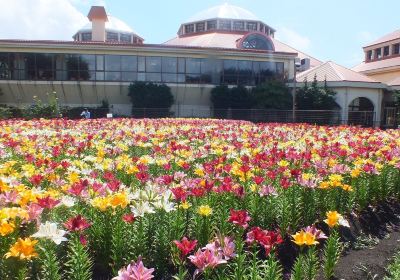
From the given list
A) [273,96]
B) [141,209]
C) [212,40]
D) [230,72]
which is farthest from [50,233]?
[212,40]

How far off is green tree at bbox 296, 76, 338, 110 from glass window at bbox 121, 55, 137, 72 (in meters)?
14.6

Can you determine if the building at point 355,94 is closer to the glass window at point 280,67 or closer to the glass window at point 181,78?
the glass window at point 280,67

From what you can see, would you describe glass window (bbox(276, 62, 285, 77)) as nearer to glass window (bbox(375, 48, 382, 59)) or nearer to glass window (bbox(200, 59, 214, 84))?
glass window (bbox(200, 59, 214, 84))

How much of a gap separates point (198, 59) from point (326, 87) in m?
11.5

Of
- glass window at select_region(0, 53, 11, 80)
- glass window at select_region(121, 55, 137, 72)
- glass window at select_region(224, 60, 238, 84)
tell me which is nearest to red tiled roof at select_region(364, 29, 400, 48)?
glass window at select_region(224, 60, 238, 84)

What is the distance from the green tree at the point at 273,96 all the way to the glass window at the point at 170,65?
7455mm

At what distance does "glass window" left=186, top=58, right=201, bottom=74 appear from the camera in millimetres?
39688

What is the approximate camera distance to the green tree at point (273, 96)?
123ft

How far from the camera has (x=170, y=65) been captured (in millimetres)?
39500

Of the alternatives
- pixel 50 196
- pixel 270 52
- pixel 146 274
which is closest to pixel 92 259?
pixel 50 196

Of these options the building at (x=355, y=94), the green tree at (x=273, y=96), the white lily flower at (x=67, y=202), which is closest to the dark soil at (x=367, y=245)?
the white lily flower at (x=67, y=202)

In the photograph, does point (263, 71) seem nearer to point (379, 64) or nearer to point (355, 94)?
point (355, 94)

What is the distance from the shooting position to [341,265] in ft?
12.9

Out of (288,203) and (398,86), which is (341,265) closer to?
(288,203)
